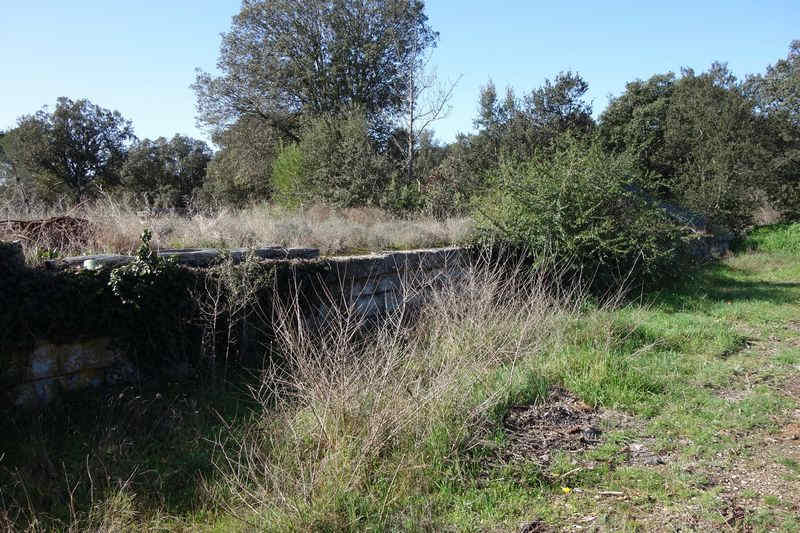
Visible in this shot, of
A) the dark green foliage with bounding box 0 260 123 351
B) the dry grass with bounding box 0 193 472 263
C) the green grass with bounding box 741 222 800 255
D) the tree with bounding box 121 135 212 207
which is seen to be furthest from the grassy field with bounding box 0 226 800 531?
the tree with bounding box 121 135 212 207

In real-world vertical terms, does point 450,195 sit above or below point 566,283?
above

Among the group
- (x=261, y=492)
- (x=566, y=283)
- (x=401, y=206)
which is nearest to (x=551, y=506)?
(x=261, y=492)

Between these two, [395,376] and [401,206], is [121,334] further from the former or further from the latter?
[401,206]

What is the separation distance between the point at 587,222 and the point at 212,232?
5.69 meters

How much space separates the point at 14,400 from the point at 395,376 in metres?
2.87

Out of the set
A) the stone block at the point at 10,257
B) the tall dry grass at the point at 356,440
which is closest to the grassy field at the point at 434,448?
the tall dry grass at the point at 356,440

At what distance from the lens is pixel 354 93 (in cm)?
2341

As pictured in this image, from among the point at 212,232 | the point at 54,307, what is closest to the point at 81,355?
the point at 54,307

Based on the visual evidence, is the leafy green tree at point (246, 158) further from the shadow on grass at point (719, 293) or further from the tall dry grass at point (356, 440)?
the tall dry grass at point (356, 440)

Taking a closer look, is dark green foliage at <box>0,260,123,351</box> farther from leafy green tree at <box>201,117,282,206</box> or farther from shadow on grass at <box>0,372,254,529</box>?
leafy green tree at <box>201,117,282,206</box>

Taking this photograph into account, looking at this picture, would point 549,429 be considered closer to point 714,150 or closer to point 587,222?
point 587,222

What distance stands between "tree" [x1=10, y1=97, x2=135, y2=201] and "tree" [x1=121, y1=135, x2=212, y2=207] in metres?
0.95

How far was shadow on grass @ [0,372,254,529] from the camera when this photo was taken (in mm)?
3080

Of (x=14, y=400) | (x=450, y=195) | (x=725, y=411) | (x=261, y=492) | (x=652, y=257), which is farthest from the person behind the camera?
(x=450, y=195)
